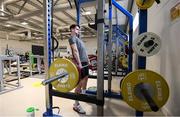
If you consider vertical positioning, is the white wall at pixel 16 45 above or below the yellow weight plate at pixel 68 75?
above

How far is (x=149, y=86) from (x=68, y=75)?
93 cm

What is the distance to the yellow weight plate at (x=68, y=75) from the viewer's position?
5.12 ft

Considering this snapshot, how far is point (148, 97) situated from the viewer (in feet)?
4.45

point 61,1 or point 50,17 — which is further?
point 61,1

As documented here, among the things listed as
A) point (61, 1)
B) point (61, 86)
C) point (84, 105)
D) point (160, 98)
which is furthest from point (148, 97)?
point (61, 1)

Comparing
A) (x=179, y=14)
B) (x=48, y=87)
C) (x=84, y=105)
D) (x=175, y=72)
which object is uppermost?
(x=179, y=14)

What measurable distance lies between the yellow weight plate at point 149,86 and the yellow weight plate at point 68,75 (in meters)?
0.58

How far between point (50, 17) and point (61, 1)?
3.85 m

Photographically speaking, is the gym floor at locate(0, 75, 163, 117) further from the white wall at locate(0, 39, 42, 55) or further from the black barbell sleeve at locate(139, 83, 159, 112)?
the white wall at locate(0, 39, 42, 55)

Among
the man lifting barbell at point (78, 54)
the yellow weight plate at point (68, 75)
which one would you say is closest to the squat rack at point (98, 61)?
the yellow weight plate at point (68, 75)

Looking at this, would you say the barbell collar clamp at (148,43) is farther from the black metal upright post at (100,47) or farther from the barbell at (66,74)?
the barbell at (66,74)

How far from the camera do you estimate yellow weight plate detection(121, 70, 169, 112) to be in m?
1.39

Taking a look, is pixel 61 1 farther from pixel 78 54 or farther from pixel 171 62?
pixel 171 62

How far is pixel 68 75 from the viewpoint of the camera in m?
1.58
